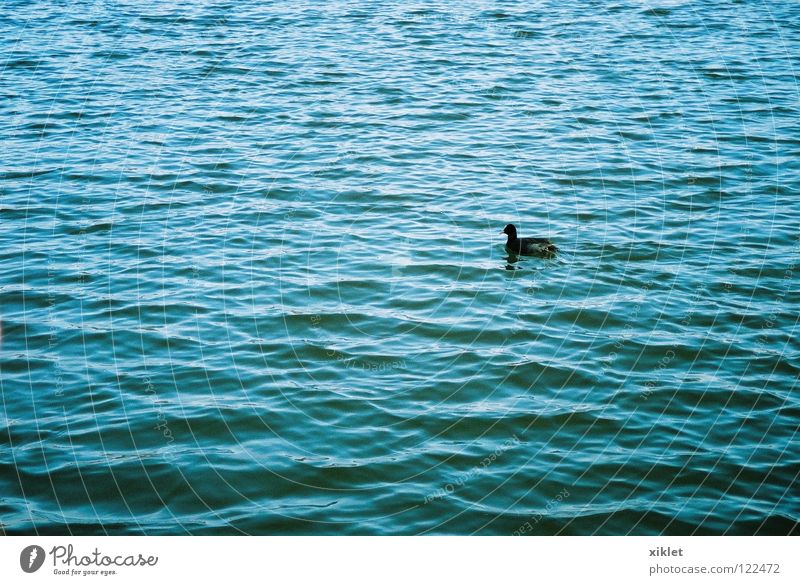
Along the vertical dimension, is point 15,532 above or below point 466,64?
above

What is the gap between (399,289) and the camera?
1520 cm

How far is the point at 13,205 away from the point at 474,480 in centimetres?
1200

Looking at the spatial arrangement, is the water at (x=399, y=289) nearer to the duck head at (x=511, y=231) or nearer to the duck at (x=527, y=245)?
the duck at (x=527, y=245)

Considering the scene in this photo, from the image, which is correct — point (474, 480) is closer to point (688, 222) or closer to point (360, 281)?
point (360, 281)

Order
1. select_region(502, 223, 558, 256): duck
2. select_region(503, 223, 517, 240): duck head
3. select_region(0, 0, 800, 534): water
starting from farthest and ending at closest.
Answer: select_region(503, 223, 517, 240): duck head
select_region(502, 223, 558, 256): duck
select_region(0, 0, 800, 534): water

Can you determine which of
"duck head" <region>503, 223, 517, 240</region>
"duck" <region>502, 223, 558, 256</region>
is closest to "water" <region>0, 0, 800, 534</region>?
"duck" <region>502, 223, 558, 256</region>

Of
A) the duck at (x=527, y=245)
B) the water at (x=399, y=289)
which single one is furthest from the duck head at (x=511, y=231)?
the water at (x=399, y=289)

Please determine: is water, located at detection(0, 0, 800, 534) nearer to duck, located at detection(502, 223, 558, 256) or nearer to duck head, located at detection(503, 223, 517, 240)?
duck, located at detection(502, 223, 558, 256)

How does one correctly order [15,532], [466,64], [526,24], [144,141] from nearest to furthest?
[15,532] → [144,141] → [466,64] → [526,24]

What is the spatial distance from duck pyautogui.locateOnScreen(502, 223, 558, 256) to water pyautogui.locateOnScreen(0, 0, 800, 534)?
0.32 metres

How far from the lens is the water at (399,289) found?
34.8ft

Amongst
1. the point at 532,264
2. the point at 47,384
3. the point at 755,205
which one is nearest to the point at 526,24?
the point at 755,205

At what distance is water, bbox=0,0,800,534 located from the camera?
10.6 meters

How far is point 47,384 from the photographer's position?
12.5 m
